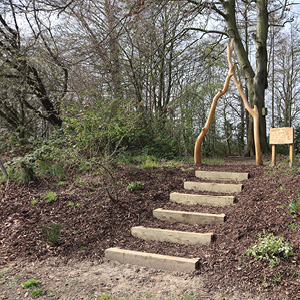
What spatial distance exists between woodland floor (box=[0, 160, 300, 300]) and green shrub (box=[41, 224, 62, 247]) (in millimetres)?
114

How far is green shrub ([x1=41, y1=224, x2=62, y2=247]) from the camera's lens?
13.5 feet

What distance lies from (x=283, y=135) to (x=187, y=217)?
8.81 feet

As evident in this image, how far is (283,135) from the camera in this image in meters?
5.66

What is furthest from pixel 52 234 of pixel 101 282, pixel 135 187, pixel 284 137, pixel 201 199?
pixel 284 137

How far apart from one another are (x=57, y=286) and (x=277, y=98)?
1830 cm

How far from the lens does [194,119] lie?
399 inches

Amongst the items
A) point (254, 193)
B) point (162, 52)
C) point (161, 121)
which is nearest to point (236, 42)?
point (162, 52)

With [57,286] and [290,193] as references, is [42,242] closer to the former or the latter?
[57,286]

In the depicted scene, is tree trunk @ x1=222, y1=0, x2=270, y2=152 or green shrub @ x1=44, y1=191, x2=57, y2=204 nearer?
green shrub @ x1=44, y1=191, x2=57, y2=204

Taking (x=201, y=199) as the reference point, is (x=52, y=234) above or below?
below

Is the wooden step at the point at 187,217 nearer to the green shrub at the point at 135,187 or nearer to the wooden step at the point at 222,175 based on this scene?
the green shrub at the point at 135,187

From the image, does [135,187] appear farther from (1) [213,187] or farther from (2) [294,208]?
(2) [294,208]

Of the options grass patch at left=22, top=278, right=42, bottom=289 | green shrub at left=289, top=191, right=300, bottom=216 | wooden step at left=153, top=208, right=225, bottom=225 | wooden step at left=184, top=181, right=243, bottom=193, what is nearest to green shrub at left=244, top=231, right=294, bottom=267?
green shrub at left=289, top=191, right=300, bottom=216

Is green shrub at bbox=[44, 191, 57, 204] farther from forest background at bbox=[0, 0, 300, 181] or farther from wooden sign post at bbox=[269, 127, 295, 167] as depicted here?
wooden sign post at bbox=[269, 127, 295, 167]
